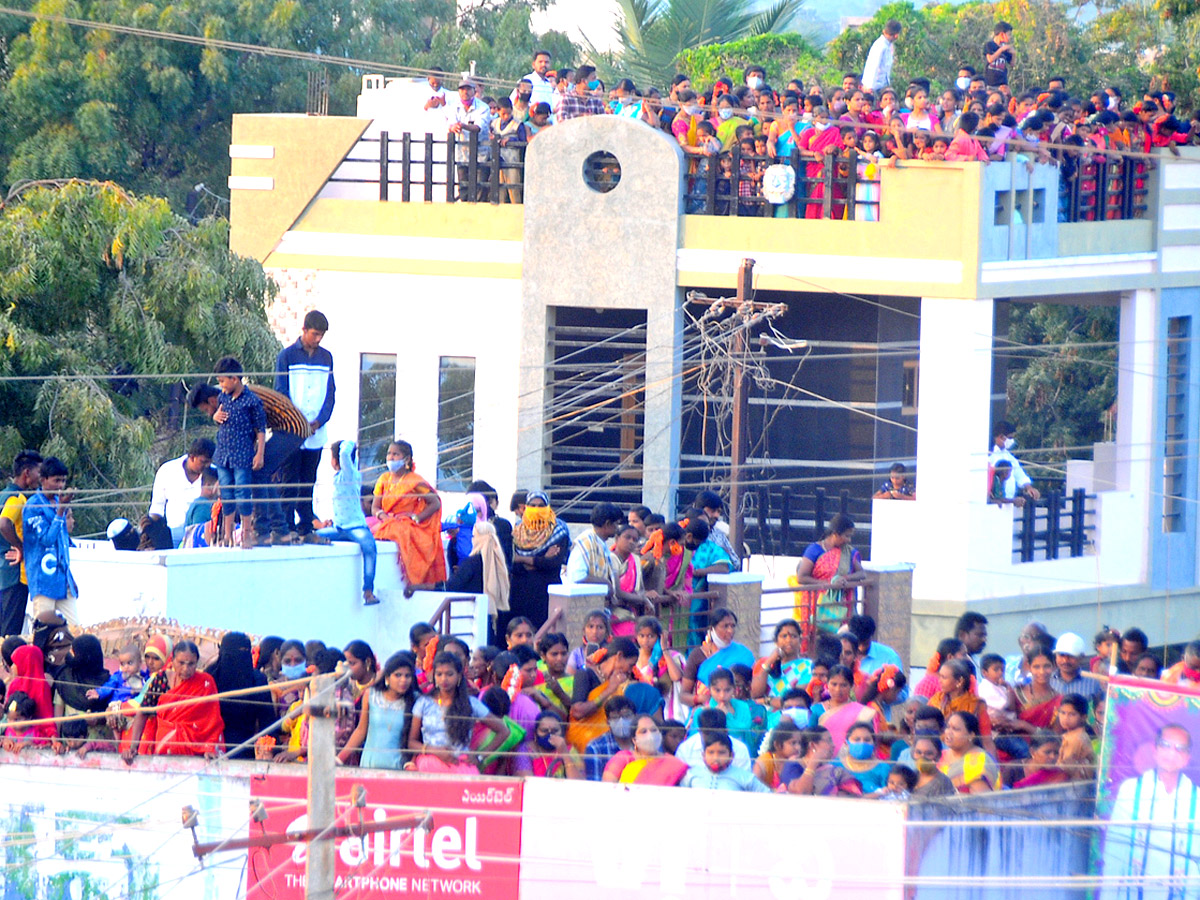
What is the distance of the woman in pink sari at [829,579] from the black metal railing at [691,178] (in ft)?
20.4

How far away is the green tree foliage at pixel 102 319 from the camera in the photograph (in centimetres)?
1661

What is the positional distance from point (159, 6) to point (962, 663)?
2415 cm

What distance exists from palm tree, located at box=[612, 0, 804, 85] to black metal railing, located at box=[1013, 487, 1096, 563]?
18542 mm

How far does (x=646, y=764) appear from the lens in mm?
9109

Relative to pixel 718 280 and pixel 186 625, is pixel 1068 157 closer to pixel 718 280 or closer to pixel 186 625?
pixel 718 280

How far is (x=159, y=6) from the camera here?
31.3m

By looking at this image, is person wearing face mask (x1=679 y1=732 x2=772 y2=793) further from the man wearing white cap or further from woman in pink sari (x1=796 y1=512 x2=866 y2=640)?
woman in pink sari (x1=796 y1=512 x2=866 y2=640)

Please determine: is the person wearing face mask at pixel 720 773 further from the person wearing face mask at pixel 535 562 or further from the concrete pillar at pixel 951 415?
the concrete pillar at pixel 951 415

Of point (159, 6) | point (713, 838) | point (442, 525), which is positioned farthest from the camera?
point (159, 6)

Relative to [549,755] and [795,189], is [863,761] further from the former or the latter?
[795,189]

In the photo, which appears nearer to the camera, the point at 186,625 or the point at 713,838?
the point at 713,838

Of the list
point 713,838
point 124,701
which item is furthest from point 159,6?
point 713,838

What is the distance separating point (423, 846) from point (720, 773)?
1.39 meters

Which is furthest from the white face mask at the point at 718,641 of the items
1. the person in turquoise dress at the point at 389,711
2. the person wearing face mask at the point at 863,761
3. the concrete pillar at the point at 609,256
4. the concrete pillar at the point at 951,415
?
the concrete pillar at the point at 609,256
